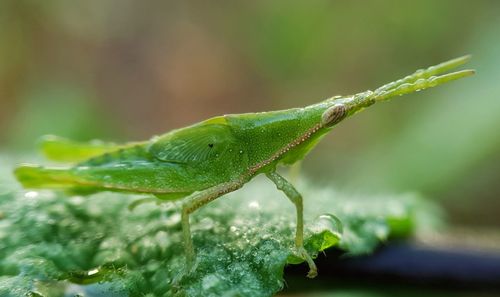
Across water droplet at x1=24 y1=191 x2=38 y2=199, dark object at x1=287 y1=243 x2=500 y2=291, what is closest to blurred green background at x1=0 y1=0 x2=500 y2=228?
dark object at x1=287 y1=243 x2=500 y2=291

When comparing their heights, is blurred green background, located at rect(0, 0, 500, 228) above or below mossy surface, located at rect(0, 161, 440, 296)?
above

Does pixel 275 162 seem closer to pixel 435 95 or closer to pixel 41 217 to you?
pixel 41 217

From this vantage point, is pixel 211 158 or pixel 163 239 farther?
Answer: pixel 211 158

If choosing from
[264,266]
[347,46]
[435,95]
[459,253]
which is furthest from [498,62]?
[264,266]

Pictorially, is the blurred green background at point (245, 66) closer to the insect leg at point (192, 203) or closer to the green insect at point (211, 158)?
the green insect at point (211, 158)

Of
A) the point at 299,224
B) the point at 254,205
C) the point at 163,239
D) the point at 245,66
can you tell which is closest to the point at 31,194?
the point at 163,239

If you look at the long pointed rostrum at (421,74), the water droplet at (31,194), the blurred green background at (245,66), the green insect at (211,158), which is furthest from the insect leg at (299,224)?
the blurred green background at (245,66)

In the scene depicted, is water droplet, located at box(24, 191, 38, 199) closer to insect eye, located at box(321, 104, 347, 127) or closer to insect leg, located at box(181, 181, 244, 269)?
insect leg, located at box(181, 181, 244, 269)

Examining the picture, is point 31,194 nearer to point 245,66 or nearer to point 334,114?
point 334,114
